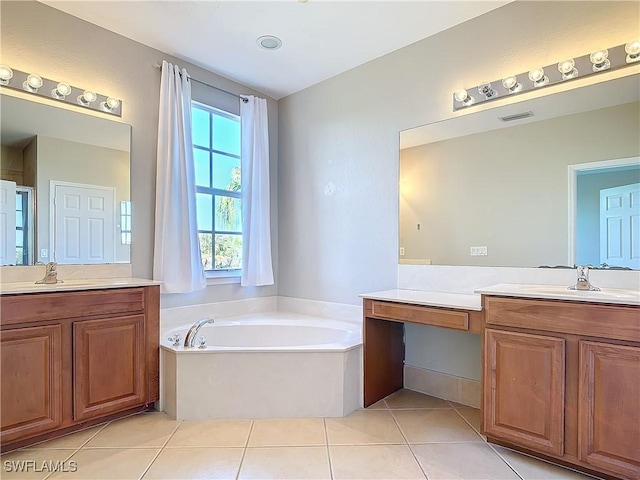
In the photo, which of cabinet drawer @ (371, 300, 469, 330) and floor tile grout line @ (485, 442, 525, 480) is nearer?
floor tile grout line @ (485, 442, 525, 480)

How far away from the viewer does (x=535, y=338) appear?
1836 mm

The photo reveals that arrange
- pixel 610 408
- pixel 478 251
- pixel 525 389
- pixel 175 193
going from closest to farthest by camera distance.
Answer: pixel 610 408 → pixel 525 389 → pixel 478 251 → pixel 175 193

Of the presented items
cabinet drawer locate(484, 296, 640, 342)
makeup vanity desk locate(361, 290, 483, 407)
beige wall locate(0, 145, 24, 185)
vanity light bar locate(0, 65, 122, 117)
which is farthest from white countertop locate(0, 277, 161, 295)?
cabinet drawer locate(484, 296, 640, 342)

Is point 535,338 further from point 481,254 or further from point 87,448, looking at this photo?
point 87,448

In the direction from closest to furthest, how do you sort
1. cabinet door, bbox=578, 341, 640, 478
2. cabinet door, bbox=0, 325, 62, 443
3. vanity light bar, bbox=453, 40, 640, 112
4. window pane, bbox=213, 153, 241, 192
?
cabinet door, bbox=578, 341, 640, 478, cabinet door, bbox=0, 325, 62, 443, vanity light bar, bbox=453, 40, 640, 112, window pane, bbox=213, 153, 241, 192

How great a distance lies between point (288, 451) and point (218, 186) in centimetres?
231

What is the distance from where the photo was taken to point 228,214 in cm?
352

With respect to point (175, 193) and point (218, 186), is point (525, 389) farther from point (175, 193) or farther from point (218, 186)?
point (218, 186)

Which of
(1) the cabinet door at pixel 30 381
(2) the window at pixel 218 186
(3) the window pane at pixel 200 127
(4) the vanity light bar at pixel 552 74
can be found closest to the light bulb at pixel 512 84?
(4) the vanity light bar at pixel 552 74

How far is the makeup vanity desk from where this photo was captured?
2.16 meters

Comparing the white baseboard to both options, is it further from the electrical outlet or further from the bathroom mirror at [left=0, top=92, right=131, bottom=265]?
the bathroom mirror at [left=0, top=92, right=131, bottom=265]

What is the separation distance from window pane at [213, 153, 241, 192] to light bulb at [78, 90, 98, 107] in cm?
105

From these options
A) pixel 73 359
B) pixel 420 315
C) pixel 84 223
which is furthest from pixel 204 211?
pixel 420 315

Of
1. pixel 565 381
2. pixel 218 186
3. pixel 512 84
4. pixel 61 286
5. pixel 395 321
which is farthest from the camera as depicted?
pixel 218 186
